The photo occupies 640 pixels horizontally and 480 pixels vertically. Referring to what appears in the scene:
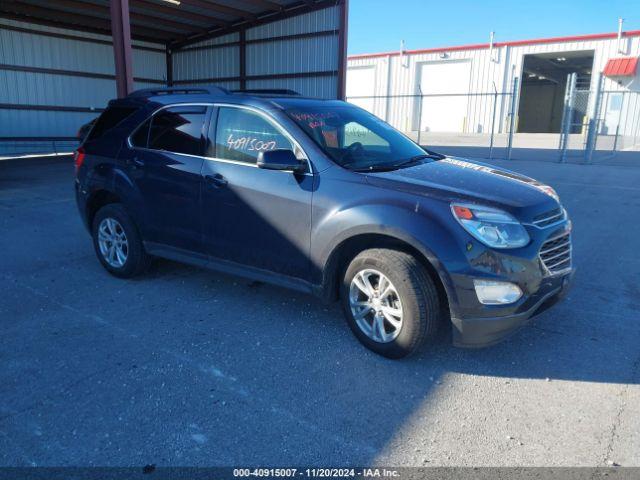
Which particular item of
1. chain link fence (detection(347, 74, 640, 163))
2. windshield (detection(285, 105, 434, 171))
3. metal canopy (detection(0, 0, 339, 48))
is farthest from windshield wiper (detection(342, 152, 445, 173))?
chain link fence (detection(347, 74, 640, 163))

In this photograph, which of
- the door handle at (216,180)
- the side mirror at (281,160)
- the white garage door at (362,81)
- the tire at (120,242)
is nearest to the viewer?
the side mirror at (281,160)

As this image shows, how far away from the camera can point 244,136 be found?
424 cm

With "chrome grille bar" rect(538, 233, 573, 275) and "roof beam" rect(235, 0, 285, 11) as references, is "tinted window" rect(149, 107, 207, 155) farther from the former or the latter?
"roof beam" rect(235, 0, 285, 11)

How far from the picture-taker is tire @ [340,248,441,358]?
132 inches

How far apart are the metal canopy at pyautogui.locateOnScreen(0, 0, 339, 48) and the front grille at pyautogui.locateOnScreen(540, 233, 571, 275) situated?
1448 cm

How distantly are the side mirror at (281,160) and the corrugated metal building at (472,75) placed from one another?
2551cm

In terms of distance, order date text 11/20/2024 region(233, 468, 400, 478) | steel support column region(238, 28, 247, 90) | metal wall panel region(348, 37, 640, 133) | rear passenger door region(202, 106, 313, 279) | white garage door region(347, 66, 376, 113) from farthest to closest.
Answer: white garage door region(347, 66, 376, 113) → metal wall panel region(348, 37, 640, 133) → steel support column region(238, 28, 247, 90) → rear passenger door region(202, 106, 313, 279) → date text 11/20/2024 region(233, 468, 400, 478)

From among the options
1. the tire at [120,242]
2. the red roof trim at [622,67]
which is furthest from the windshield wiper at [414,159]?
the red roof trim at [622,67]

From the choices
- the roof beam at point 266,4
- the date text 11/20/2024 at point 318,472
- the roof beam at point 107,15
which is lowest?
the date text 11/20/2024 at point 318,472

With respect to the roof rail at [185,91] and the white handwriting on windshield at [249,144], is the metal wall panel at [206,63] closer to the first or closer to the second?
the roof rail at [185,91]

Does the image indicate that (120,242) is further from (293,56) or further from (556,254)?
(293,56)

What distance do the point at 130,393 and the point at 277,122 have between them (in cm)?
222

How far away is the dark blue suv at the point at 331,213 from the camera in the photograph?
3.27 m

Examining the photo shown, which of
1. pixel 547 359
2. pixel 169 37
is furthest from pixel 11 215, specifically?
pixel 169 37
